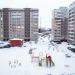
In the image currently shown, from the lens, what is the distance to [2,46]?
10641 mm

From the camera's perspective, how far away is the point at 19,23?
578 inches

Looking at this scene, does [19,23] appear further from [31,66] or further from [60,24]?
[31,66]

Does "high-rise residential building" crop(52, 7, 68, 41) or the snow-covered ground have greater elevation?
"high-rise residential building" crop(52, 7, 68, 41)

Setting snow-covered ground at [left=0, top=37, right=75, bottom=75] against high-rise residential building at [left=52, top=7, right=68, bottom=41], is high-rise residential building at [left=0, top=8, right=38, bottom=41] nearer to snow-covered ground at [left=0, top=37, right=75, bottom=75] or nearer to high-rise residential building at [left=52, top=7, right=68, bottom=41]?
high-rise residential building at [left=52, top=7, right=68, bottom=41]

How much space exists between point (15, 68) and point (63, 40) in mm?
9612

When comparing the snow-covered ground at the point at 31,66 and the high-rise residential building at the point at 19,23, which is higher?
the high-rise residential building at the point at 19,23

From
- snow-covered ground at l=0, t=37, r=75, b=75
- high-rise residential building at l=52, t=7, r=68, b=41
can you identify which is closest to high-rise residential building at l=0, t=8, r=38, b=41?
high-rise residential building at l=52, t=7, r=68, b=41

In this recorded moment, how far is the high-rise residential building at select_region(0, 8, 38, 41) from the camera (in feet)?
47.3

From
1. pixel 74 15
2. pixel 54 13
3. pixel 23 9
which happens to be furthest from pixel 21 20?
pixel 74 15

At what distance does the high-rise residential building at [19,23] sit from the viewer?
14.4 metres

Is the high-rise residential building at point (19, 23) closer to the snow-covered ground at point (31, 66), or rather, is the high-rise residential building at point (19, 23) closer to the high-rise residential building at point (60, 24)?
the high-rise residential building at point (60, 24)

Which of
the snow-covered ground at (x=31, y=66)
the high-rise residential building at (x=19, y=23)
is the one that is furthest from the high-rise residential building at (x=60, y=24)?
the snow-covered ground at (x=31, y=66)

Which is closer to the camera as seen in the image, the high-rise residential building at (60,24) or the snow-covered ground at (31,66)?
the snow-covered ground at (31,66)

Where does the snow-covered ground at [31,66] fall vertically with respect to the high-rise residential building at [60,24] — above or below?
below
